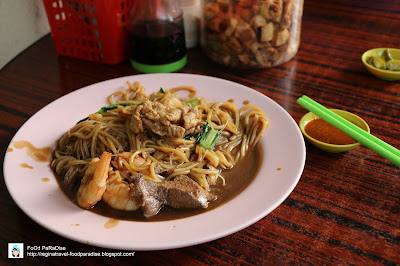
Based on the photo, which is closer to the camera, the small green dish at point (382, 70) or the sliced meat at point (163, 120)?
the sliced meat at point (163, 120)

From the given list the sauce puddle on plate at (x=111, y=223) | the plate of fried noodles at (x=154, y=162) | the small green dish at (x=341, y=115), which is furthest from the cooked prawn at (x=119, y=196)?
the small green dish at (x=341, y=115)

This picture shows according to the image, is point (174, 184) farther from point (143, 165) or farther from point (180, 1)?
point (180, 1)

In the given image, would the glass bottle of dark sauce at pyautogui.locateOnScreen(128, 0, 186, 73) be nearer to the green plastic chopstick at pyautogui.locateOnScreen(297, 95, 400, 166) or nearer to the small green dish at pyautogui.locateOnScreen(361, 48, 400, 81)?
the green plastic chopstick at pyautogui.locateOnScreen(297, 95, 400, 166)

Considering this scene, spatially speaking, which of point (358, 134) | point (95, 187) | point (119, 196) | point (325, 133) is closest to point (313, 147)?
point (325, 133)

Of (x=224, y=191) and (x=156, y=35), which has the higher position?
(x=156, y=35)

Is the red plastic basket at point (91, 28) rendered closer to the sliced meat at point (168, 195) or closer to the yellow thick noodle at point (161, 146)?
the yellow thick noodle at point (161, 146)

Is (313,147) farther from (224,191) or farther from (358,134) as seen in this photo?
(224,191)

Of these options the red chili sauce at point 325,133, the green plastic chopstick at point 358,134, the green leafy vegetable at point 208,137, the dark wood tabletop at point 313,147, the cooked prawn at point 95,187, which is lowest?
the dark wood tabletop at point 313,147
